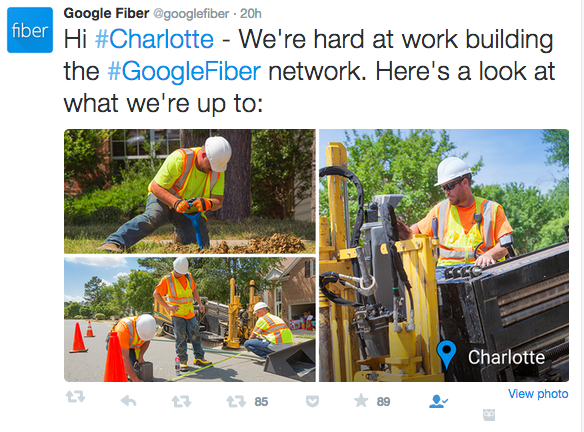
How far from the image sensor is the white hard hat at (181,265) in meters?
4.02

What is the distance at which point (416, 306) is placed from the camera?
344 centimetres

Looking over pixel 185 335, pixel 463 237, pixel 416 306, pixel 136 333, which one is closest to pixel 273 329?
pixel 185 335

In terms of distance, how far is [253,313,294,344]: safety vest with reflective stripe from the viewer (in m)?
4.13

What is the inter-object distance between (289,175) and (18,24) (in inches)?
185

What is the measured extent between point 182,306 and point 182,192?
1.16 m

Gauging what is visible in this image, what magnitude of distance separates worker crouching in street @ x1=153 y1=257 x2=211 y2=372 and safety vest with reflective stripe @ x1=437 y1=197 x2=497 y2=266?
7.88 ft

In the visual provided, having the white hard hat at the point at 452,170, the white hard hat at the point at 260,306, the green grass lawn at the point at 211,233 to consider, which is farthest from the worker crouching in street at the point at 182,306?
the white hard hat at the point at 452,170

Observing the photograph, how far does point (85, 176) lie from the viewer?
700 cm

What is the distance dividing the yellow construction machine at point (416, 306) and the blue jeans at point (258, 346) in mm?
560

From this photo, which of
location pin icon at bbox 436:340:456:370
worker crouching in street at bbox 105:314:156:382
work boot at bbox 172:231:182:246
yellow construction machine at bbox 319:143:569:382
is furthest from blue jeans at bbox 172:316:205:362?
location pin icon at bbox 436:340:456:370

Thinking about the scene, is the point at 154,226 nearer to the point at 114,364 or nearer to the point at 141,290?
the point at 141,290

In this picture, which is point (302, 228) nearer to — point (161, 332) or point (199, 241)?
point (199, 241)

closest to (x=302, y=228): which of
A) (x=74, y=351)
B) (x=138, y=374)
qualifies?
(x=138, y=374)
